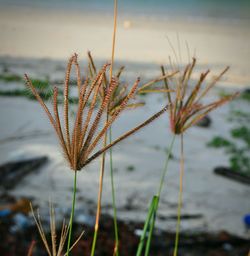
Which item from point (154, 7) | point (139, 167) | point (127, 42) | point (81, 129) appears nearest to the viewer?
point (81, 129)

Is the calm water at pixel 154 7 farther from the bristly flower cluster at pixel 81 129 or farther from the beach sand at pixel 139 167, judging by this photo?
the bristly flower cluster at pixel 81 129

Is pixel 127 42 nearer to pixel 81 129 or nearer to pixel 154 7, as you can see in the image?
pixel 81 129

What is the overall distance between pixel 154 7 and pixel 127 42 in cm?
2494

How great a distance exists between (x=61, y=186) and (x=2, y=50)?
1146cm

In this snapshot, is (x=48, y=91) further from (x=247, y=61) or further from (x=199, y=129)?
(x=247, y=61)

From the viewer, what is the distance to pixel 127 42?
20.6 meters

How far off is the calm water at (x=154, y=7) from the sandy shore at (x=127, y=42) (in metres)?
8.82

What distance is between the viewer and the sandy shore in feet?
54.3

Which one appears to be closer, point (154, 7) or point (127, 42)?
point (127, 42)

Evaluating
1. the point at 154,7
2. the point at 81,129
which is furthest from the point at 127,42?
the point at 154,7

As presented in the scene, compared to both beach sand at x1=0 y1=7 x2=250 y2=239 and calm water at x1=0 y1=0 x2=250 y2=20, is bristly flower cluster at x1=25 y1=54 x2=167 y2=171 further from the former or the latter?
calm water at x1=0 y1=0 x2=250 y2=20

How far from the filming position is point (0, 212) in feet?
14.2

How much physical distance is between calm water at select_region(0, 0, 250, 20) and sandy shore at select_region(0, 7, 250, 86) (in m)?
8.82

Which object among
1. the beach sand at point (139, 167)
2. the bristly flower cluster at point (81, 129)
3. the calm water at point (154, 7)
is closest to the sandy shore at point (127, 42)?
the beach sand at point (139, 167)
